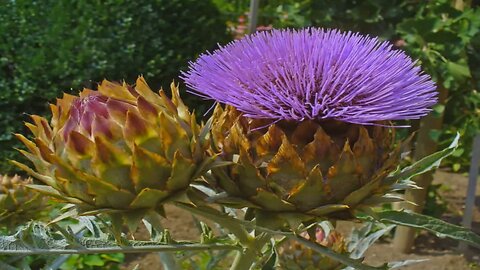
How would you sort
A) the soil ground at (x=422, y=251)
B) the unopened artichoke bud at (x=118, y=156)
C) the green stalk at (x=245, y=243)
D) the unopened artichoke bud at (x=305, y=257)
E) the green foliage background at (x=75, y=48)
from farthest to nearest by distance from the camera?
the green foliage background at (x=75, y=48) < the soil ground at (x=422, y=251) < the unopened artichoke bud at (x=305, y=257) < the green stalk at (x=245, y=243) < the unopened artichoke bud at (x=118, y=156)

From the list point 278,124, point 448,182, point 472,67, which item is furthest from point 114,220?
point 448,182

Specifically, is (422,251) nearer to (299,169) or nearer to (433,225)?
(433,225)

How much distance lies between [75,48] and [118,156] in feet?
6.89

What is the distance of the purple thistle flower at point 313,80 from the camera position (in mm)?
890

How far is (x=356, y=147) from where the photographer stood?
0.89 meters

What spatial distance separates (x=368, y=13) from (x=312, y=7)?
0.18m

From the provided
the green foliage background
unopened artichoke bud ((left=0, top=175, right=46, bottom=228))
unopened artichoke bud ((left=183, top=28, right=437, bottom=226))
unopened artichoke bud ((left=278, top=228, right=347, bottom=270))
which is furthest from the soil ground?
unopened artichoke bud ((left=183, top=28, right=437, bottom=226))

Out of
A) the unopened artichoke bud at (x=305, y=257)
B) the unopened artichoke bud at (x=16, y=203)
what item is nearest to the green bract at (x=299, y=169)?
the unopened artichoke bud at (x=305, y=257)

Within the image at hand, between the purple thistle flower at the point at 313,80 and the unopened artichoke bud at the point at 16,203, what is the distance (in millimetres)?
550

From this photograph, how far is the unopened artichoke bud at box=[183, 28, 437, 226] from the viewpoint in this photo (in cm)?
88

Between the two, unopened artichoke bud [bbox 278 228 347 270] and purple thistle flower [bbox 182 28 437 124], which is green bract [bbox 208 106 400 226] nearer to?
purple thistle flower [bbox 182 28 437 124]

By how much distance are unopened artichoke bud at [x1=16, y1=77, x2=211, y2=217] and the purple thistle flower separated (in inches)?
3.0

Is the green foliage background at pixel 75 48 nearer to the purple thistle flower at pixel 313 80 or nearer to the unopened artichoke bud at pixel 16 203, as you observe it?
the unopened artichoke bud at pixel 16 203

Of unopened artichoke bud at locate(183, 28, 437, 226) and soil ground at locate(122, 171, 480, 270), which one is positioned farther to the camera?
soil ground at locate(122, 171, 480, 270)
